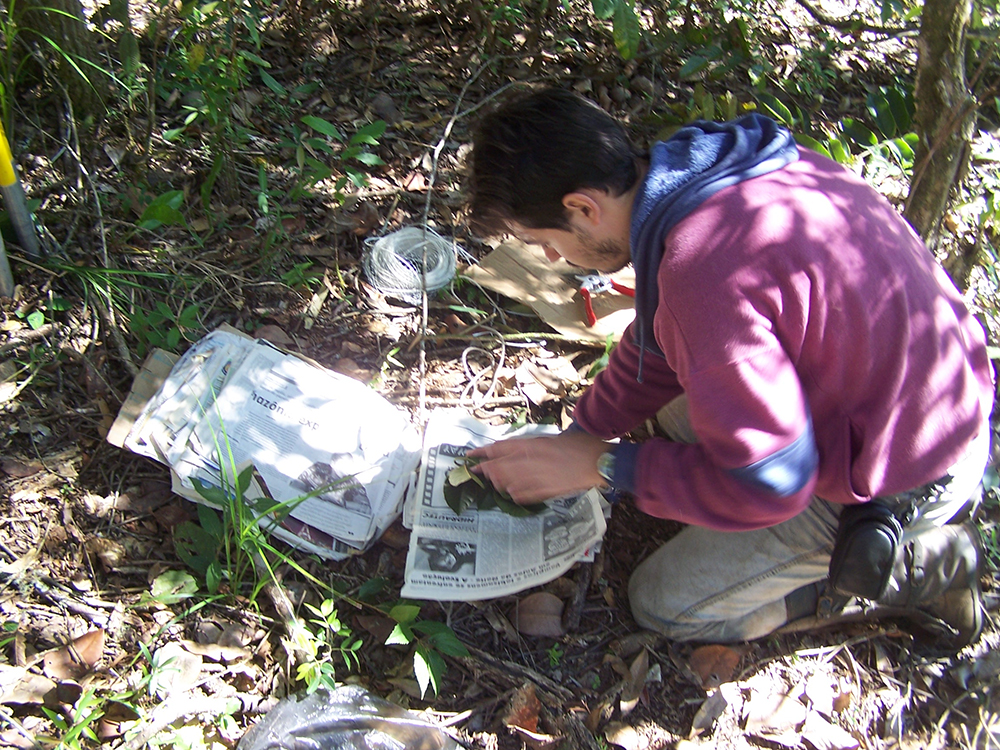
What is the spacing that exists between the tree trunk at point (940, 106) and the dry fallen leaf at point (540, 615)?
1.59m

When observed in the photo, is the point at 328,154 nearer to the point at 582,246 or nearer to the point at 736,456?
the point at 582,246

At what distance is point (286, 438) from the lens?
7.00ft

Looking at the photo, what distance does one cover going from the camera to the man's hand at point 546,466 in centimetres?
171

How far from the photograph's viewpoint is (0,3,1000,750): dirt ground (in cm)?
177

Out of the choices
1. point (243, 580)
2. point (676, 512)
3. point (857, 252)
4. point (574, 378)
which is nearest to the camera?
point (857, 252)

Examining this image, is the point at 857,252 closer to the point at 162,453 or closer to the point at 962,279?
the point at 962,279

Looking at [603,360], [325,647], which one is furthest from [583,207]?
[325,647]

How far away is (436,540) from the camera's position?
6.64ft

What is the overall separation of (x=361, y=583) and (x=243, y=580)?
30 cm

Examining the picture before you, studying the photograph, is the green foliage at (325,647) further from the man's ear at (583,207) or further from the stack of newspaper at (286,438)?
the man's ear at (583,207)

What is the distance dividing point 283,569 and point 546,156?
1.24 meters

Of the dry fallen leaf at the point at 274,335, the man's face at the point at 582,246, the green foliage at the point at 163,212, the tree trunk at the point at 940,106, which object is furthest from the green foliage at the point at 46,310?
the tree trunk at the point at 940,106

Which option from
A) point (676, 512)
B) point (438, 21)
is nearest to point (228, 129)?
point (438, 21)

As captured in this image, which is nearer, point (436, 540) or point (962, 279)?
point (436, 540)
